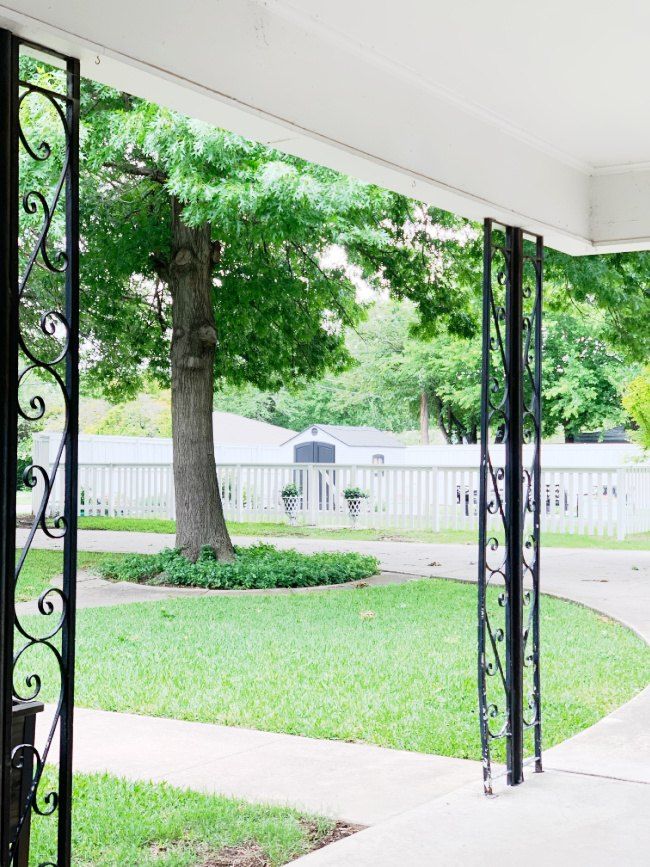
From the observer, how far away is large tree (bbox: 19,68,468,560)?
9.36 meters

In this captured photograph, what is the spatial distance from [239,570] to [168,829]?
7170 millimetres

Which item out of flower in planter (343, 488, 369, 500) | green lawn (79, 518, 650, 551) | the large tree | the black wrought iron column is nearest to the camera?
the black wrought iron column

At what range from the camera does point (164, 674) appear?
6883mm

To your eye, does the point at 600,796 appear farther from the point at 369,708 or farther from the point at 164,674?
the point at 164,674

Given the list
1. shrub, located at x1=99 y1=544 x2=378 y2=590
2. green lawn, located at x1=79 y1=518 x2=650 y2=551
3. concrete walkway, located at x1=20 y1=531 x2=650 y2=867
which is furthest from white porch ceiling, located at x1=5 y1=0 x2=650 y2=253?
green lawn, located at x1=79 y1=518 x2=650 y2=551

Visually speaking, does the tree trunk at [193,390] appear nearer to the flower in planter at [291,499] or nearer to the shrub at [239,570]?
the shrub at [239,570]

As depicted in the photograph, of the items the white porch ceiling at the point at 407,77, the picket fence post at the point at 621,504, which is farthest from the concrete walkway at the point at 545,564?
the white porch ceiling at the point at 407,77

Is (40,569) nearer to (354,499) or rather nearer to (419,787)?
(354,499)

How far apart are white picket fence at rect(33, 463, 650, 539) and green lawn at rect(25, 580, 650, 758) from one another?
680 centimetres

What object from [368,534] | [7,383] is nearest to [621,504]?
[368,534]

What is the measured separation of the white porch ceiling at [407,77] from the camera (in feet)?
9.20

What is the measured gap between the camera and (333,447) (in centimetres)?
3159

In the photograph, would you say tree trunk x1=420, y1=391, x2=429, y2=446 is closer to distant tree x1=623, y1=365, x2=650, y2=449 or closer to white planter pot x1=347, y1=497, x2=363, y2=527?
distant tree x1=623, y1=365, x2=650, y2=449

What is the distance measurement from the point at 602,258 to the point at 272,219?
12.1ft
